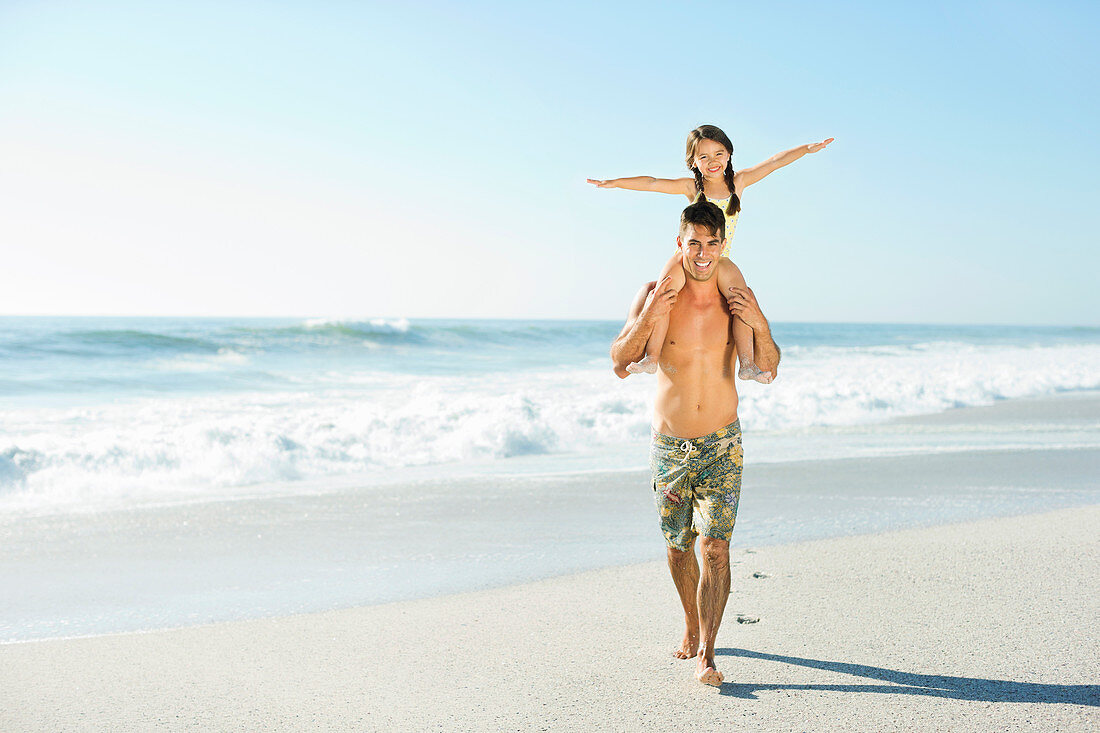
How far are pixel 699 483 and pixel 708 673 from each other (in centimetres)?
78

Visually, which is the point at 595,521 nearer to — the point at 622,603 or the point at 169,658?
the point at 622,603

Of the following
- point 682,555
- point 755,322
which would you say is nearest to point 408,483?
point 682,555

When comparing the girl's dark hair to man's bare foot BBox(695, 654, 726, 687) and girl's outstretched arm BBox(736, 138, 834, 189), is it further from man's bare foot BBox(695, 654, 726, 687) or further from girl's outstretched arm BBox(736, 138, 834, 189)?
man's bare foot BBox(695, 654, 726, 687)

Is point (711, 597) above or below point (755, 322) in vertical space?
below

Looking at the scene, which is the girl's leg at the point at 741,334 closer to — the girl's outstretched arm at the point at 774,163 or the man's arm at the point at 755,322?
the man's arm at the point at 755,322

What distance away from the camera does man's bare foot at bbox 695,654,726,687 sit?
10.9 feet

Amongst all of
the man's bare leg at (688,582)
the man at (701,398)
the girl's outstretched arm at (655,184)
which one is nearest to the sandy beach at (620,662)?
the man's bare leg at (688,582)

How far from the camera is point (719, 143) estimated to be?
345 cm

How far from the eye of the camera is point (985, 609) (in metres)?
4.17

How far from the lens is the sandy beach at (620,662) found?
3.12 m

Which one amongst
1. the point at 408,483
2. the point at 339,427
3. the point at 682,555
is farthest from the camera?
the point at 339,427

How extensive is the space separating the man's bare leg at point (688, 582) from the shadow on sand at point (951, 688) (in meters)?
0.22

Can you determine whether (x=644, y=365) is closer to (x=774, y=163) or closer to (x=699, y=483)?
(x=699, y=483)

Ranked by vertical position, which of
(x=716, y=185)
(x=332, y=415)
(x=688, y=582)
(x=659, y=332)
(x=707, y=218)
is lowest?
(x=332, y=415)
